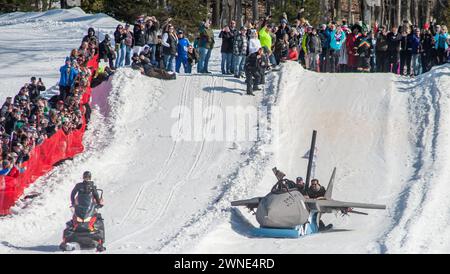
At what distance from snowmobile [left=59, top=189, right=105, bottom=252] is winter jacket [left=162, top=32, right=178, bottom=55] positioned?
13171 millimetres

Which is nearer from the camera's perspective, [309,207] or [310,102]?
[309,207]

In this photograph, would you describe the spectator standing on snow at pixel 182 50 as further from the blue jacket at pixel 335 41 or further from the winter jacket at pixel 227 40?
the blue jacket at pixel 335 41

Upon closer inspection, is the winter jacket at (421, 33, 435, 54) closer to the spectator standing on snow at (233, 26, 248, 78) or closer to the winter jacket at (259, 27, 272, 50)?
the winter jacket at (259, 27, 272, 50)

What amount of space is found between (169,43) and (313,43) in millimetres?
4474

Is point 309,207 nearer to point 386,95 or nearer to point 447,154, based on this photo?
point 447,154

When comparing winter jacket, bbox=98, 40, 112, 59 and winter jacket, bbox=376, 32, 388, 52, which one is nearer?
winter jacket, bbox=98, 40, 112, 59

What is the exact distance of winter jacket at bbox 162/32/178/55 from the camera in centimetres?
3016

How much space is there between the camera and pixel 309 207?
781 inches

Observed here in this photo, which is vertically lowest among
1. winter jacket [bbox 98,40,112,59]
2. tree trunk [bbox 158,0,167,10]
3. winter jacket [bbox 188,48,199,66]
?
winter jacket [bbox 188,48,199,66]

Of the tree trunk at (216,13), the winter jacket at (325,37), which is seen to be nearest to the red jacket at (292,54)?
the winter jacket at (325,37)

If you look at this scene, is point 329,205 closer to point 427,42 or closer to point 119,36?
point 427,42

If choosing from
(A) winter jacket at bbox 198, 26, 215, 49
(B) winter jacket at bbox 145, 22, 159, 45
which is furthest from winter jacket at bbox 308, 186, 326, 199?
(B) winter jacket at bbox 145, 22, 159, 45
